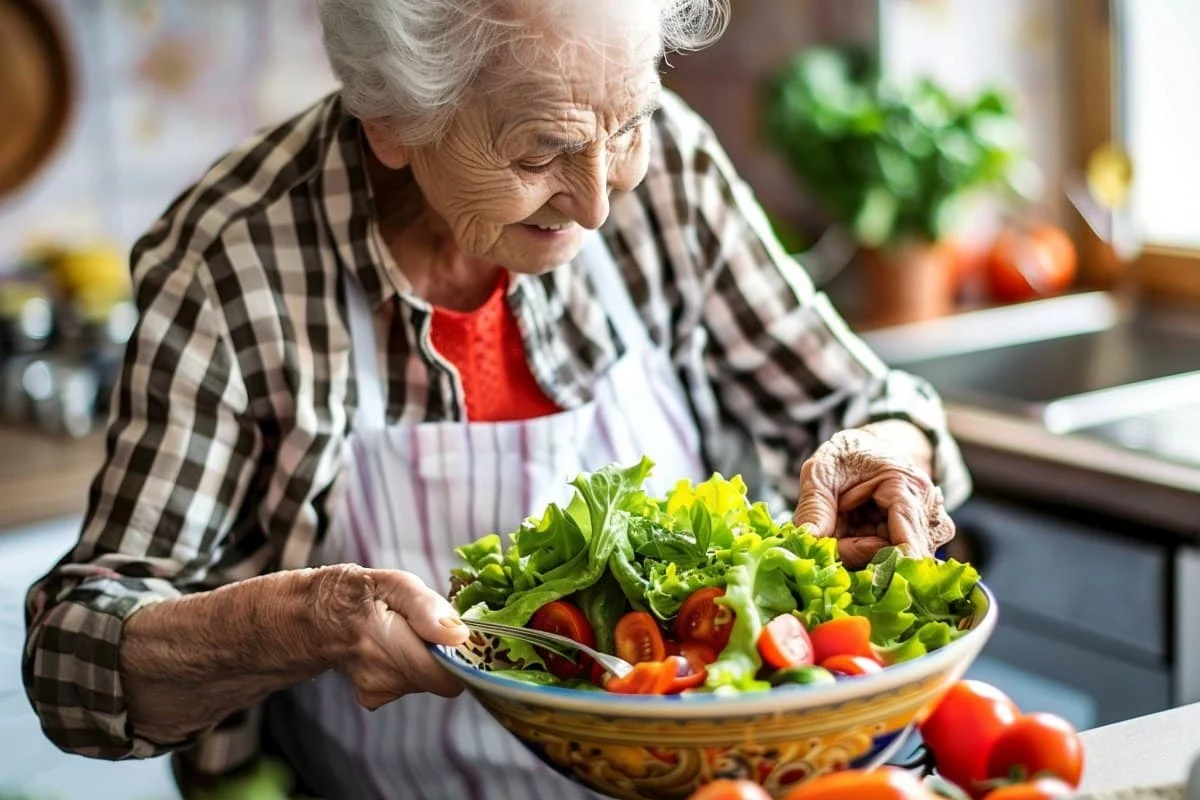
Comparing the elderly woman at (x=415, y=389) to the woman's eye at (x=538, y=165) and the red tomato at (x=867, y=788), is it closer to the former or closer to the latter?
the woman's eye at (x=538, y=165)

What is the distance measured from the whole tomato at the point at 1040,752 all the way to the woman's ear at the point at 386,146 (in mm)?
717

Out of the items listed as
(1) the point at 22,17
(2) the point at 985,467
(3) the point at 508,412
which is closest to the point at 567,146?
(3) the point at 508,412

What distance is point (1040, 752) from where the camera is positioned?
0.92 meters

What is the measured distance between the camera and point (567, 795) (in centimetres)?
134

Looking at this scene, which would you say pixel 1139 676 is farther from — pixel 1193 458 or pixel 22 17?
pixel 22 17

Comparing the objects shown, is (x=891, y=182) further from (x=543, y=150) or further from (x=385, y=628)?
(x=385, y=628)

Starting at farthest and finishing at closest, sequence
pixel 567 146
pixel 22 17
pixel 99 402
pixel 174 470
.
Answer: pixel 22 17 < pixel 99 402 < pixel 174 470 < pixel 567 146

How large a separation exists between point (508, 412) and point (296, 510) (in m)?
0.24

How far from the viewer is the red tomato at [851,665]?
899mm

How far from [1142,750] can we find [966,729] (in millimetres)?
163

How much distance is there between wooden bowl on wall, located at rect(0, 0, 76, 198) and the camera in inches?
102

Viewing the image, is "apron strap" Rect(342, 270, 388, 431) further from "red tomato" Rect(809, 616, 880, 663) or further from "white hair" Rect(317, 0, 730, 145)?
"red tomato" Rect(809, 616, 880, 663)

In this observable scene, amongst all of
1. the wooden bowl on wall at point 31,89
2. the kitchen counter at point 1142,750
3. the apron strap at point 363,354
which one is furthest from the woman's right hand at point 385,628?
the wooden bowl on wall at point 31,89

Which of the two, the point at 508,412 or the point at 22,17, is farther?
the point at 22,17
